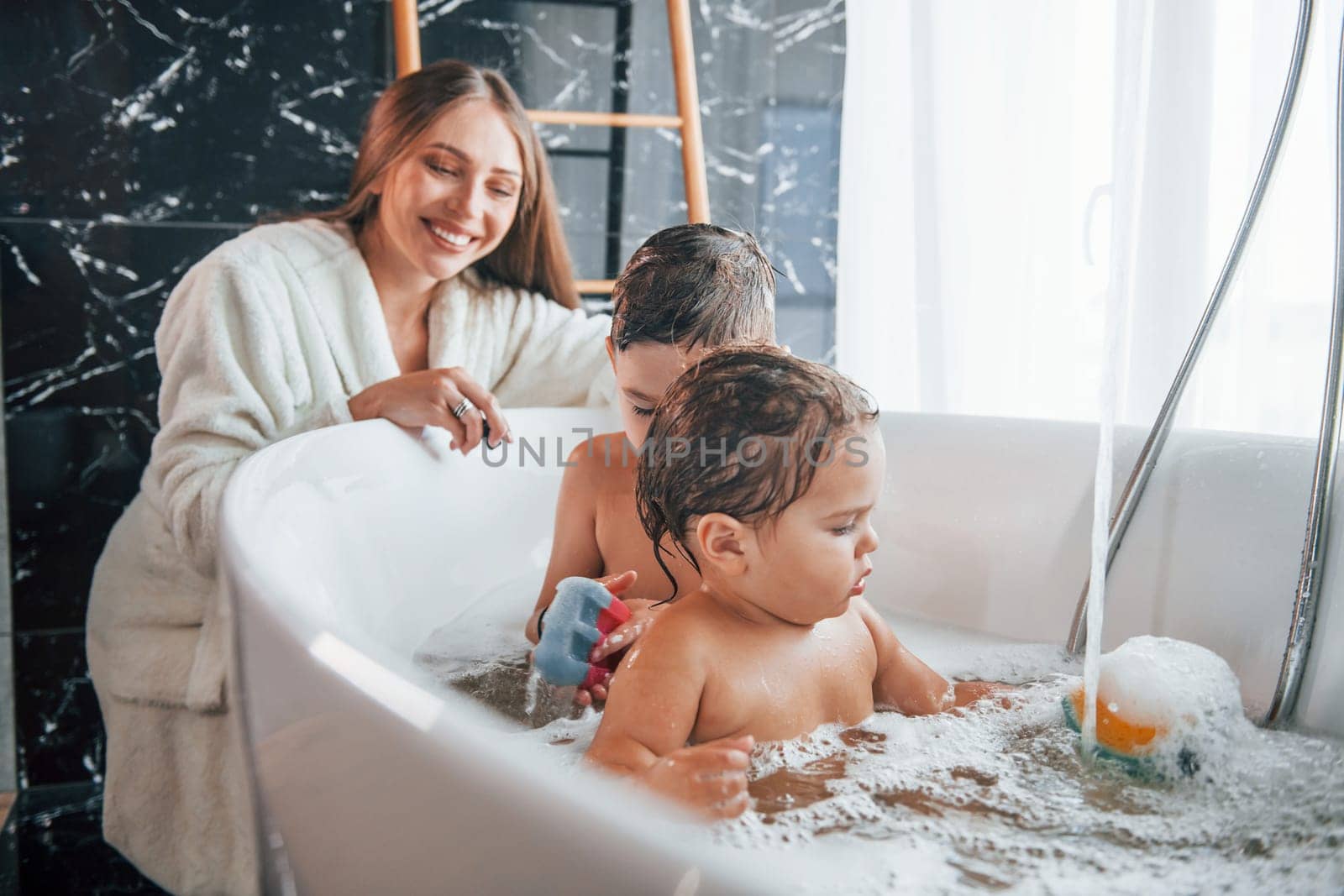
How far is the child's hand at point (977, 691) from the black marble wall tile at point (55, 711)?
5.41 ft

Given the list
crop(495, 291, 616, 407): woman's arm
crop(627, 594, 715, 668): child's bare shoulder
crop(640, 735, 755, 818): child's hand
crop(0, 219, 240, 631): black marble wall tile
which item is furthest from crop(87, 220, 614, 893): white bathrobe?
crop(640, 735, 755, 818): child's hand

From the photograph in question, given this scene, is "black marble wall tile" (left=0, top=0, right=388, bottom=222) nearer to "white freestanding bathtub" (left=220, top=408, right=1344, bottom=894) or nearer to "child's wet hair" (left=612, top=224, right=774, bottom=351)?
"white freestanding bathtub" (left=220, top=408, right=1344, bottom=894)

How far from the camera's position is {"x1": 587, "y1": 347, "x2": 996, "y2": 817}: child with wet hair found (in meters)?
0.86

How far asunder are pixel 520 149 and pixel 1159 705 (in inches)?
49.6

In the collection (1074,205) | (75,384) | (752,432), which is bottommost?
(75,384)

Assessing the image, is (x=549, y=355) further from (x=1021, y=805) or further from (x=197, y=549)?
(x=1021, y=805)

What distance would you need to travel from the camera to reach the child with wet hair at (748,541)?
33.8 inches

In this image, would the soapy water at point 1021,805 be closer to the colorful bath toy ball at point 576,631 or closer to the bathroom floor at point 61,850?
the colorful bath toy ball at point 576,631

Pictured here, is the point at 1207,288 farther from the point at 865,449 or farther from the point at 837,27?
the point at 837,27

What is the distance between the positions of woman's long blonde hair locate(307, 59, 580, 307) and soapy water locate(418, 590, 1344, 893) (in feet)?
3.05

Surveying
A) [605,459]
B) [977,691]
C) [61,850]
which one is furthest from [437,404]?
[61,850]

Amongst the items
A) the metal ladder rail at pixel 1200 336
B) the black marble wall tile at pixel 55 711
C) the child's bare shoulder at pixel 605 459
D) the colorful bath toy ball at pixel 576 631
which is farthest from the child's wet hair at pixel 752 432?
the black marble wall tile at pixel 55 711

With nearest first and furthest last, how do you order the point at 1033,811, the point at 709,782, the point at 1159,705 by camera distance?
the point at 709,782 → the point at 1033,811 → the point at 1159,705

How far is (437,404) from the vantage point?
1404 millimetres
